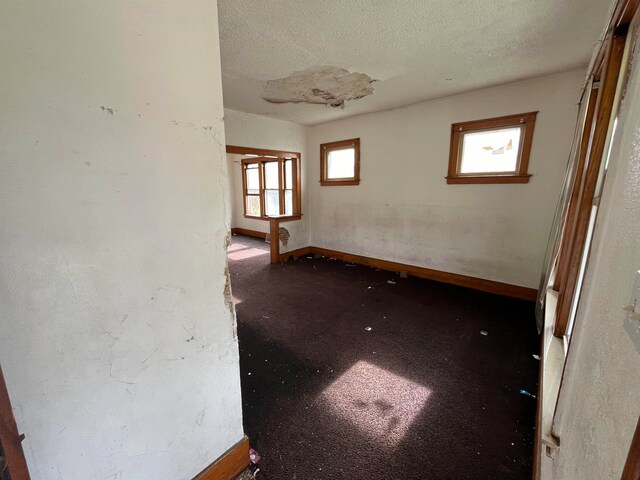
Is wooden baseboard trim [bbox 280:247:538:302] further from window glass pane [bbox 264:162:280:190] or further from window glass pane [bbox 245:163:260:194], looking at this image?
window glass pane [bbox 245:163:260:194]

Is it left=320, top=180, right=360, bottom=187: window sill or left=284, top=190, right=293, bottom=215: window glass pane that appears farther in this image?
left=284, top=190, right=293, bottom=215: window glass pane

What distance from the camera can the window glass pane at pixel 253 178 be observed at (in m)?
6.81

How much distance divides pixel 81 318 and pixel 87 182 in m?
0.41

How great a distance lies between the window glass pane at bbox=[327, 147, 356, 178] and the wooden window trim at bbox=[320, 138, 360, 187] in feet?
0.21

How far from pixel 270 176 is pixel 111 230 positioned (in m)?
5.85

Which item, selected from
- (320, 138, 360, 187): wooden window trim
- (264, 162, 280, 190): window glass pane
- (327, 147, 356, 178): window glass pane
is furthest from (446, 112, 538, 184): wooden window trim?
(264, 162, 280, 190): window glass pane

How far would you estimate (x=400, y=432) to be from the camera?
1.54 metres

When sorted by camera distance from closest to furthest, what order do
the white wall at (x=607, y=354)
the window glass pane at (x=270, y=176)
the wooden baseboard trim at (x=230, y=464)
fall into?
the white wall at (x=607, y=354), the wooden baseboard trim at (x=230, y=464), the window glass pane at (x=270, y=176)

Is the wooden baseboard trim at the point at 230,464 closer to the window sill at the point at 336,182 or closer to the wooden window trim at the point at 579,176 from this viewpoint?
the wooden window trim at the point at 579,176

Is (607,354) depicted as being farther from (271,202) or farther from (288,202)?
(271,202)

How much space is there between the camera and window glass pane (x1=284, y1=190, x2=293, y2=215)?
5242 millimetres

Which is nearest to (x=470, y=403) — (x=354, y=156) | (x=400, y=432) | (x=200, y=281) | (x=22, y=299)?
(x=400, y=432)

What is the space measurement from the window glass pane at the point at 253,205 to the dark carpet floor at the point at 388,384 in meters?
3.99

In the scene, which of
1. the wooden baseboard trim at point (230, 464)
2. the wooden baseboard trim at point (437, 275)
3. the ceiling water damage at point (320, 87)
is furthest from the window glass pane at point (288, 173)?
the wooden baseboard trim at point (230, 464)
